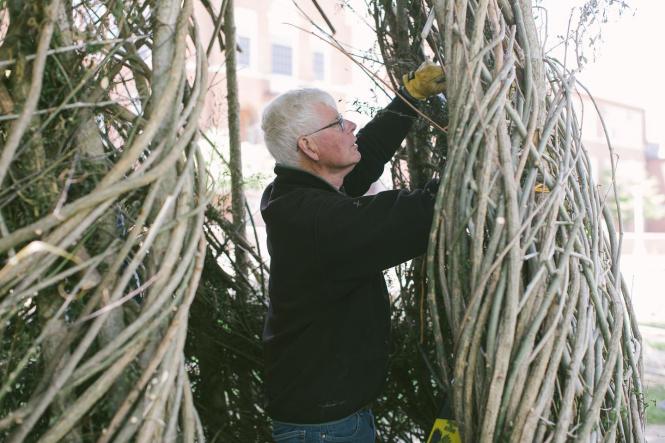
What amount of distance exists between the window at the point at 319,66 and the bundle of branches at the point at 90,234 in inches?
624

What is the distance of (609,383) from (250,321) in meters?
1.22

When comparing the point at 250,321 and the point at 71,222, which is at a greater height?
the point at 71,222

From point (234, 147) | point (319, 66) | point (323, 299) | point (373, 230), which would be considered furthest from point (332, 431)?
point (319, 66)

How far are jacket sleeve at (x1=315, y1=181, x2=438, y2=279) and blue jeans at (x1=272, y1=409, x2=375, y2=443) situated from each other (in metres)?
0.36

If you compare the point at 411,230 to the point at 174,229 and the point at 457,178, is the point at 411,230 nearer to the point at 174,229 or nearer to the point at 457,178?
the point at 457,178

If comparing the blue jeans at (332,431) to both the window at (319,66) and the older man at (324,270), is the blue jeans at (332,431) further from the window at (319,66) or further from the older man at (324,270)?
the window at (319,66)

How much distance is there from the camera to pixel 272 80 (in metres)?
15.5

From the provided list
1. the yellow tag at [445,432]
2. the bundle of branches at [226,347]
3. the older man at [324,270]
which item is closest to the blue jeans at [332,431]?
the older man at [324,270]

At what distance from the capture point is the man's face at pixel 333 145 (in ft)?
5.03

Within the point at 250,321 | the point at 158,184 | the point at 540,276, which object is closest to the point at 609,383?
the point at 540,276

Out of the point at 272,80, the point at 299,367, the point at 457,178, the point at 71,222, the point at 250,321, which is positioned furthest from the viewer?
the point at 272,80

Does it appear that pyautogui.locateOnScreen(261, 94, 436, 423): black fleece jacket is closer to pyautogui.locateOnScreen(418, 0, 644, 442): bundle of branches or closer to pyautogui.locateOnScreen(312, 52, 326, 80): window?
pyautogui.locateOnScreen(418, 0, 644, 442): bundle of branches

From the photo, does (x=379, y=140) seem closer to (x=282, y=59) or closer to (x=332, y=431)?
(x=332, y=431)

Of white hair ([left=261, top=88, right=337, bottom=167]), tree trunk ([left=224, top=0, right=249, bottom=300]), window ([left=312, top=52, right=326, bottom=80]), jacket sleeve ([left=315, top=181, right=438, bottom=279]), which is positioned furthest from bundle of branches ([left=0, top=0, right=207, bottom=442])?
window ([left=312, top=52, right=326, bottom=80])
